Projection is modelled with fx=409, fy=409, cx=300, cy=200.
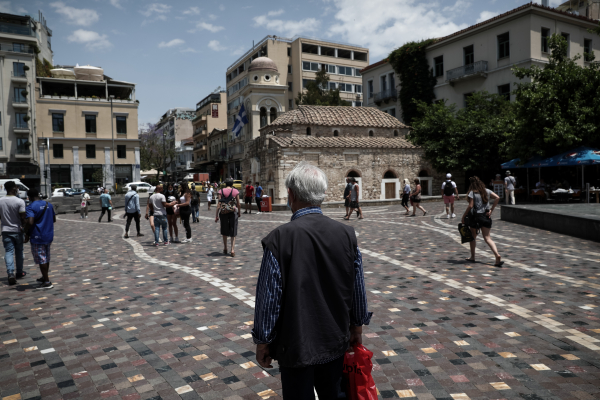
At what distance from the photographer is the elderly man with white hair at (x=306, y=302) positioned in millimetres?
2180

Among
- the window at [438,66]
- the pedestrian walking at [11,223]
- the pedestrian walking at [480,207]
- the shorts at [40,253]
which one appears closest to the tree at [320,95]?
the window at [438,66]

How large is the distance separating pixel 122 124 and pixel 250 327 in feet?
172

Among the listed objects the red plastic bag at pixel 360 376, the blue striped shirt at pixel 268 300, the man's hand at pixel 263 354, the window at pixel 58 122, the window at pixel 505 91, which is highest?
the window at pixel 58 122

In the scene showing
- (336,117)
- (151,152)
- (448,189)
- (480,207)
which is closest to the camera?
(480,207)

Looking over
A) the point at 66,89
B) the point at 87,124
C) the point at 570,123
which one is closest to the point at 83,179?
the point at 87,124

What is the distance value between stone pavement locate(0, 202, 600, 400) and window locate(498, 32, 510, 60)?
2559cm

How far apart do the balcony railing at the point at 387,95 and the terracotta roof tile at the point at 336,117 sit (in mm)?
3977

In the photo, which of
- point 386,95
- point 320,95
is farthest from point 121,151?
point 386,95

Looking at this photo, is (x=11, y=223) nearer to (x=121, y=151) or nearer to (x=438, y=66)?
(x=438, y=66)

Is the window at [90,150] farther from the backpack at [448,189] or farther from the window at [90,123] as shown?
the backpack at [448,189]

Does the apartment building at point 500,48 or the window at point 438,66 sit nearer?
the apartment building at point 500,48

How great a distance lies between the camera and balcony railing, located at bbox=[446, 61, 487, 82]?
104ft

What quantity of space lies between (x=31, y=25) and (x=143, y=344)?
57805mm

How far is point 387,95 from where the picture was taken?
40.7 meters
